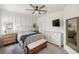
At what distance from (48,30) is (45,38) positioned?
0.81 ft

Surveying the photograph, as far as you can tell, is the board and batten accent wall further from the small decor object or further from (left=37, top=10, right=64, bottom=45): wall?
(left=37, top=10, right=64, bottom=45): wall

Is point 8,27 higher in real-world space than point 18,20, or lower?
lower

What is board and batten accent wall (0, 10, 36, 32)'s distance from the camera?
Answer: 177cm

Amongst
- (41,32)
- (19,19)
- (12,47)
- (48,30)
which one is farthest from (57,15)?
(12,47)

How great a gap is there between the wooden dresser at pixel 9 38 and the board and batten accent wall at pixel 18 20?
149 millimetres

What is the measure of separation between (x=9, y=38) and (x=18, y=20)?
47cm

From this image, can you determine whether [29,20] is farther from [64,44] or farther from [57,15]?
[64,44]

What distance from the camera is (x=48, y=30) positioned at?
2191 mm

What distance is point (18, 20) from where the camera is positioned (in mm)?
1915

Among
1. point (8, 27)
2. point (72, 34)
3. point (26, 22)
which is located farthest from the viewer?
point (72, 34)

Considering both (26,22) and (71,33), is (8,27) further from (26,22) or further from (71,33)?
(71,33)

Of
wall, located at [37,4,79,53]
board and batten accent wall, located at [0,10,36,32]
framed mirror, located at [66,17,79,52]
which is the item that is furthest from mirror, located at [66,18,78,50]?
board and batten accent wall, located at [0,10,36,32]

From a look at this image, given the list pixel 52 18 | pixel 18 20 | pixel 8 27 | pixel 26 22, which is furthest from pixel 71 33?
pixel 8 27

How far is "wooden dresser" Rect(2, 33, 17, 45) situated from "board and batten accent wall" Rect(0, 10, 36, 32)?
0.49 ft
